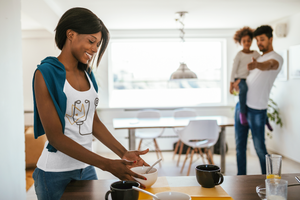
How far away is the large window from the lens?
5730 mm

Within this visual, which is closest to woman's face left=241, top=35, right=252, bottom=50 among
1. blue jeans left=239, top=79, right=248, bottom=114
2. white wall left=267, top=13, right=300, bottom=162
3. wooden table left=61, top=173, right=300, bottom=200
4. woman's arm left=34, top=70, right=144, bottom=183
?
blue jeans left=239, top=79, right=248, bottom=114

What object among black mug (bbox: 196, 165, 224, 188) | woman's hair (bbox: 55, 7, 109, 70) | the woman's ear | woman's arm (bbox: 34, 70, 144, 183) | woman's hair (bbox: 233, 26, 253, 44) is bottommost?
black mug (bbox: 196, 165, 224, 188)

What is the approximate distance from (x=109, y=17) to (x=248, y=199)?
13.3ft

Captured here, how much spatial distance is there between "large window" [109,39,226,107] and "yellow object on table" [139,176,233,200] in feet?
14.9

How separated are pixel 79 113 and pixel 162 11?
3.37m

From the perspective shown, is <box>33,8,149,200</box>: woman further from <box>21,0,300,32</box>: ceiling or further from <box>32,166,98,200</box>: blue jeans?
<box>21,0,300,32</box>: ceiling

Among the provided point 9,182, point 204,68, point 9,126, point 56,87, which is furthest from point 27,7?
point 204,68

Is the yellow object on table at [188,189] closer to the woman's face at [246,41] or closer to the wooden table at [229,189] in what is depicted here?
the wooden table at [229,189]

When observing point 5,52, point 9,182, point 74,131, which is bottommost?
point 9,182

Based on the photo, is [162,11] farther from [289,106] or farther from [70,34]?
[70,34]

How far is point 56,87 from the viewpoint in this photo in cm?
104

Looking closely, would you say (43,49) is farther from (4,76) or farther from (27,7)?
(4,76)

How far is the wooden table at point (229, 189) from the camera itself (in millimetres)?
974

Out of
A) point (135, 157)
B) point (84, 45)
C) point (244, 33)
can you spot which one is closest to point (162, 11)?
point (244, 33)
